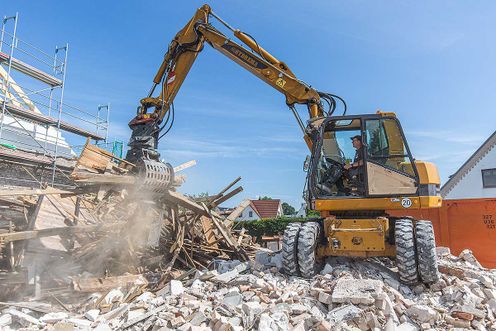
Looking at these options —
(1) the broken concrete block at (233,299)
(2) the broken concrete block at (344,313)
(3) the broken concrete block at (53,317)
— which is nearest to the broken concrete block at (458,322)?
(2) the broken concrete block at (344,313)

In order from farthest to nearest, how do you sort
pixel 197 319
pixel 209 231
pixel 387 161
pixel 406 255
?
pixel 209 231, pixel 387 161, pixel 406 255, pixel 197 319

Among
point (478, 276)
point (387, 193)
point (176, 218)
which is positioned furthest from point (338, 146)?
point (176, 218)

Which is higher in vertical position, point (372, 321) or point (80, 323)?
point (372, 321)

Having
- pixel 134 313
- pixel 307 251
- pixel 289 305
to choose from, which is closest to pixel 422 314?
pixel 289 305

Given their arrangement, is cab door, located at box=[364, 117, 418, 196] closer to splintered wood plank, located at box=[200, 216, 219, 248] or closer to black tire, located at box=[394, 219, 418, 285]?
black tire, located at box=[394, 219, 418, 285]

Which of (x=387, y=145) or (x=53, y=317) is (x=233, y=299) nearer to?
(x=53, y=317)

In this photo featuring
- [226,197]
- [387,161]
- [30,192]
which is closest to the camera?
[30,192]

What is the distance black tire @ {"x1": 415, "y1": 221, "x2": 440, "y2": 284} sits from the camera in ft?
18.4

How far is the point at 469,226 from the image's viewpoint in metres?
8.28

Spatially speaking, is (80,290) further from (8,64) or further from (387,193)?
(8,64)

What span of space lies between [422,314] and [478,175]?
20284 millimetres

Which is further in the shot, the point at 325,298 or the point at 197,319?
the point at 325,298

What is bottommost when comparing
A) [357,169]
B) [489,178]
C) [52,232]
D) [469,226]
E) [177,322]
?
[177,322]

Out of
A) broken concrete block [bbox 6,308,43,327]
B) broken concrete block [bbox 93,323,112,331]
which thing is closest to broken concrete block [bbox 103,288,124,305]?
broken concrete block [bbox 6,308,43,327]
